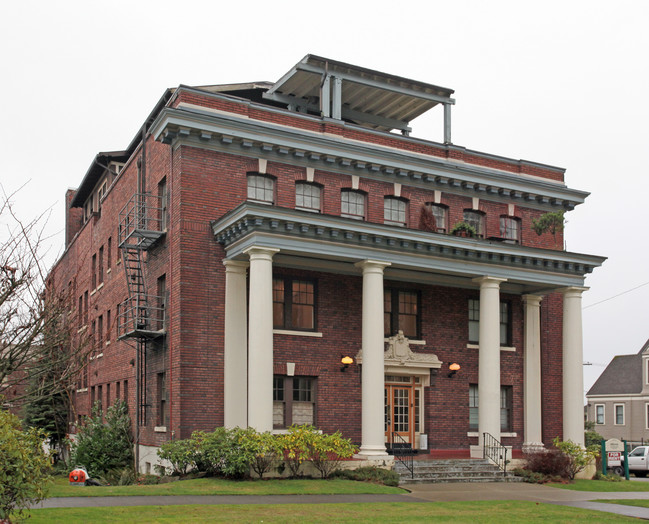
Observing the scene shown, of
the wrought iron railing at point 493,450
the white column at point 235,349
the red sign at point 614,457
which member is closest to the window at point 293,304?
the white column at point 235,349

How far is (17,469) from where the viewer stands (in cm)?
1234

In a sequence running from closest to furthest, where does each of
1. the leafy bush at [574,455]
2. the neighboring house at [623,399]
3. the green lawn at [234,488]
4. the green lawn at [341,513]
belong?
1. the green lawn at [341,513]
2. the green lawn at [234,488]
3. the leafy bush at [574,455]
4. the neighboring house at [623,399]

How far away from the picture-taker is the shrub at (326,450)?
23828 millimetres

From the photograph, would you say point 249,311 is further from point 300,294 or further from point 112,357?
point 112,357

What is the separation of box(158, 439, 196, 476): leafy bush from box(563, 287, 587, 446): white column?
1390cm

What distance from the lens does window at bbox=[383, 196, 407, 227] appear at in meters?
29.8

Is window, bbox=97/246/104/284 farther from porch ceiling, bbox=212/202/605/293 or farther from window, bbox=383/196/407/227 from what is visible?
window, bbox=383/196/407/227

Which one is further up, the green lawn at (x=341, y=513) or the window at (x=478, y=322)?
the window at (x=478, y=322)

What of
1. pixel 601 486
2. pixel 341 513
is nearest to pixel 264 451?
pixel 341 513

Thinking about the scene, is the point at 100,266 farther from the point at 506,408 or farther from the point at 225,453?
the point at 506,408

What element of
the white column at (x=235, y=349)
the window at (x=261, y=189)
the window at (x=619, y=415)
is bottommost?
the window at (x=619, y=415)

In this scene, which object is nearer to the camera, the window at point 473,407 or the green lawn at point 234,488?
the green lawn at point 234,488

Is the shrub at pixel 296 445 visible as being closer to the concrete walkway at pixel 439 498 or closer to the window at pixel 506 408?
the concrete walkway at pixel 439 498

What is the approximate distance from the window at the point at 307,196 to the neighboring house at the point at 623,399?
45.0 m
